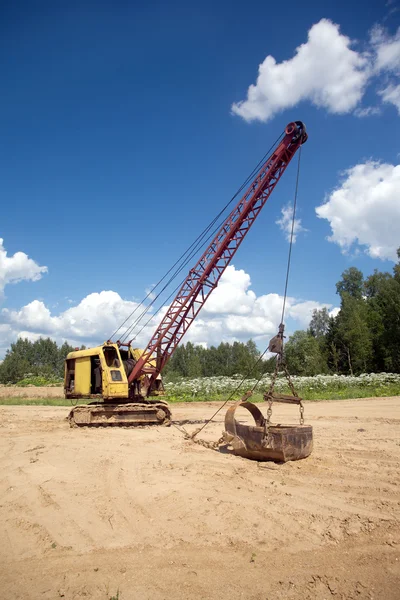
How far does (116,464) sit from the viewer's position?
27.8ft

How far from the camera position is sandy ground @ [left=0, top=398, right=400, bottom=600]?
390 centimetres

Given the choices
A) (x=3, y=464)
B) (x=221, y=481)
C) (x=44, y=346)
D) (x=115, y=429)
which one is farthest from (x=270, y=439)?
(x=44, y=346)

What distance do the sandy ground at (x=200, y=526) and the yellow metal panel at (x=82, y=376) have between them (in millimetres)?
6088

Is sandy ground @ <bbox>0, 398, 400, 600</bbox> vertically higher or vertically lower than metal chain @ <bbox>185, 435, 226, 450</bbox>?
lower

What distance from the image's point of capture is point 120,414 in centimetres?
1521

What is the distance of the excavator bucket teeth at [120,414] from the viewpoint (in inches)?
582

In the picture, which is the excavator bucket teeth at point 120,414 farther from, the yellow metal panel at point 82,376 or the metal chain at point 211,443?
the metal chain at point 211,443

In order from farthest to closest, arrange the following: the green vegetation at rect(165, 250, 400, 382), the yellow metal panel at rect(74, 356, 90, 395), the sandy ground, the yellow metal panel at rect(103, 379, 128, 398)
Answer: the green vegetation at rect(165, 250, 400, 382) < the yellow metal panel at rect(74, 356, 90, 395) < the yellow metal panel at rect(103, 379, 128, 398) < the sandy ground

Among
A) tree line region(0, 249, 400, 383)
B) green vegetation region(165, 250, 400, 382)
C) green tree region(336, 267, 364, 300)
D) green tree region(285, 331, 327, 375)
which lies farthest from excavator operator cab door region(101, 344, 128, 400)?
green tree region(336, 267, 364, 300)

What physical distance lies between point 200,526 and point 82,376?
11.5 meters

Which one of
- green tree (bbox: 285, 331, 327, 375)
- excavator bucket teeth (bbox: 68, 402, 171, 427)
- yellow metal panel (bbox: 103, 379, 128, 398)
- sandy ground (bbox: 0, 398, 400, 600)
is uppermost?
green tree (bbox: 285, 331, 327, 375)

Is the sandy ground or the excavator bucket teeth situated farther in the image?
the excavator bucket teeth

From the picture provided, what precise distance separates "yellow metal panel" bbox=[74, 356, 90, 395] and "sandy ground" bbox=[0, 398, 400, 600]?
20.0 ft

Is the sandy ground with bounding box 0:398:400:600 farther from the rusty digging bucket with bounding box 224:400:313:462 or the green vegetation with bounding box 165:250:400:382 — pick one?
the green vegetation with bounding box 165:250:400:382
